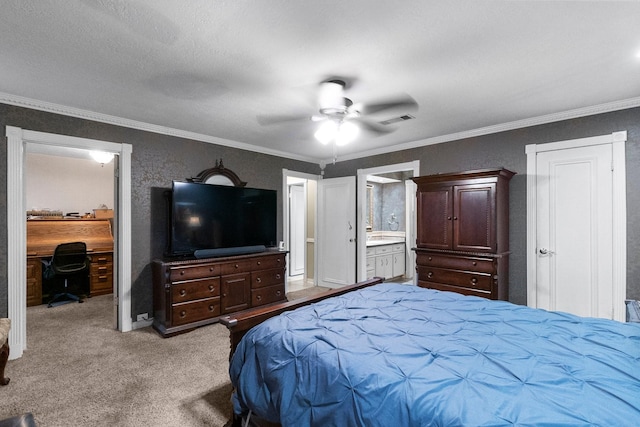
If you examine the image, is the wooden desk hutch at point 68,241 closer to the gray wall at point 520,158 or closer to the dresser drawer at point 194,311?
the dresser drawer at point 194,311

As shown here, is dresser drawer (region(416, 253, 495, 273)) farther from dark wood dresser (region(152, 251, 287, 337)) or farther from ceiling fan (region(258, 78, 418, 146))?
dark wood dresser (region(152, 251, 287, 337))

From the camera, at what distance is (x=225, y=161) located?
4.38 metres

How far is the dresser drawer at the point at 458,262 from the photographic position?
3295 mm

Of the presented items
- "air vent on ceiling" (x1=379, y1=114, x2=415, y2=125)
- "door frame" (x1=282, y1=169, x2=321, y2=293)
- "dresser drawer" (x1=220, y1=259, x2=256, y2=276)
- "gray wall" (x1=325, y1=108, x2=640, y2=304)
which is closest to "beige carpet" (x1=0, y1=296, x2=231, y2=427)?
"dresser drawer" (x1=220, y1=259, x2=256, y2=276)

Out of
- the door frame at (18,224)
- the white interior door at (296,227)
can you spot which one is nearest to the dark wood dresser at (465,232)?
the white interior door at (296,227)

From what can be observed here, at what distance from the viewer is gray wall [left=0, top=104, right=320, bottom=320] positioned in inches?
111

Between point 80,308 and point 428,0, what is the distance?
5.46 metres

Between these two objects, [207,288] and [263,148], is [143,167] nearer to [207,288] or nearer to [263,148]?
[207,288]

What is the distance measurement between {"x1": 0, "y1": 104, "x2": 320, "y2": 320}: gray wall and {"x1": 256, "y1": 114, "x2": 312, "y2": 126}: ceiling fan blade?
117cm

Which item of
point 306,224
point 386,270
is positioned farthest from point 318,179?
point 386,270

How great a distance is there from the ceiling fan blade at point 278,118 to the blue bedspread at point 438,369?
2193 mm

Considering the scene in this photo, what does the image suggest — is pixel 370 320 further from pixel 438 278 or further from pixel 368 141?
pixel 368 141

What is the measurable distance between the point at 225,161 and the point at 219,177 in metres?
0.27

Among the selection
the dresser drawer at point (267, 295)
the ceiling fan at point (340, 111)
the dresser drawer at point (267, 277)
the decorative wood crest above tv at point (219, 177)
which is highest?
the ceiling fan at point (340, 111)
